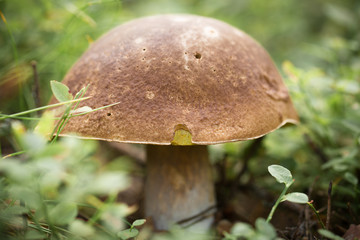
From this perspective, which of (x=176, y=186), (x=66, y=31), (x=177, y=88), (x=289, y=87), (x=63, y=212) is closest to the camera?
(x=63, y=212)

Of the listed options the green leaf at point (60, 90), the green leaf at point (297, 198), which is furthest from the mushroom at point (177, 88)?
the green leaf at point (297, 198)

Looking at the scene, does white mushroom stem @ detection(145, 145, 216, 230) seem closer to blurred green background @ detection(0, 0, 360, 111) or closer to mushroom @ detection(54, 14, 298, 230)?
mushroom @ detection(54, 14, 298, 230)

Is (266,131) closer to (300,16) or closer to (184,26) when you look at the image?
(184,26)

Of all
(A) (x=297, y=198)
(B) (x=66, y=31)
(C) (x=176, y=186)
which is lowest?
(C) (x=176, y=186)

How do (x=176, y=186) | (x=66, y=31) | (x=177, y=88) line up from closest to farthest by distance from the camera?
1. (x=177, y=88)
2. (x=176, y=186)
3. (x=66, y=31)

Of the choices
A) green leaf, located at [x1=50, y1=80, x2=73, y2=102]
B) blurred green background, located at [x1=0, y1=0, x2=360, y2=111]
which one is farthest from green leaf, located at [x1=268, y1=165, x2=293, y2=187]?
blurred green background, located at [x1=0, y1=0, x2=360, y2=111]

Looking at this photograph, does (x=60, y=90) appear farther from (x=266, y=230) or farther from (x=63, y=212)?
(x=266, y=230)

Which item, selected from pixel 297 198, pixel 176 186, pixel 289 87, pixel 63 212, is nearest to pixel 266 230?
pixel 297 198

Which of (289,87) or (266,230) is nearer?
(266,230)

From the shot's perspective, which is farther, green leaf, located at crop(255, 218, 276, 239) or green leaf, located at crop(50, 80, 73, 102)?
green leaf, located at crop(50, 80, 73, 102)
